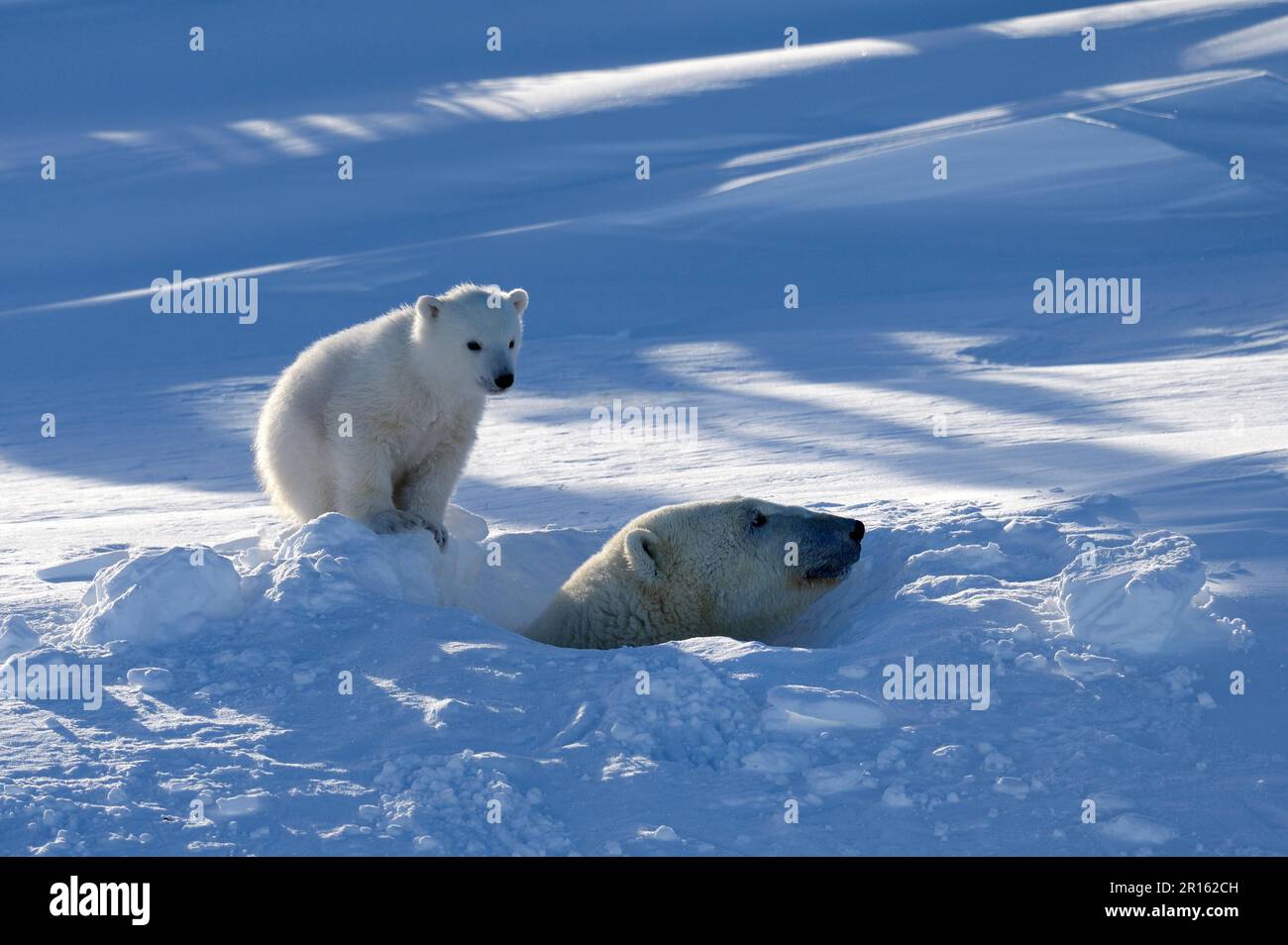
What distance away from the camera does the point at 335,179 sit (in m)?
18.8

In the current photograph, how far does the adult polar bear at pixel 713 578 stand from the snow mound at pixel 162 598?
1.35 metres

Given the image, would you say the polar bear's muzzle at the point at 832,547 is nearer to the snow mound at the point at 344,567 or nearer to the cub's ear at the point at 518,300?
the snow mound at the point at 344,567

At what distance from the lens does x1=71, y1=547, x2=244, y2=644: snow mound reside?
448cm

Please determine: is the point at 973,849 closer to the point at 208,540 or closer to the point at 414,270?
the point at 208,540

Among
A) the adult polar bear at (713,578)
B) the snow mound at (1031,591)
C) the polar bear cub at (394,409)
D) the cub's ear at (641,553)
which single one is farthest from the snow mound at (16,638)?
the snow mound at (1031,591)

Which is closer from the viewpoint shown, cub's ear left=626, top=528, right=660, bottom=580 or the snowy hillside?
the snowy hillside

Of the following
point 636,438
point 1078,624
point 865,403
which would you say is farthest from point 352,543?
point 865,403

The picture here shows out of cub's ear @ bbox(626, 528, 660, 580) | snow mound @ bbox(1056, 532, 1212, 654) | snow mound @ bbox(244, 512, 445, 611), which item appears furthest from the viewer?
cub's ear @ bbox(626, 528, 660, 580)

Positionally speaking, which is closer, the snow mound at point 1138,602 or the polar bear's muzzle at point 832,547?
the snow mound at point 1138,602

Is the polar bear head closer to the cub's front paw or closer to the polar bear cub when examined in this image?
the polar bear cub

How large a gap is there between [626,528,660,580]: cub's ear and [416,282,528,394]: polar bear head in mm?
847

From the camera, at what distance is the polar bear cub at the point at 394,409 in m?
5.68

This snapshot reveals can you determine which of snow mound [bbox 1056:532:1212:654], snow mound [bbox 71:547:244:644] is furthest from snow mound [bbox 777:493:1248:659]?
snow mound [bbox 71:547:244:644]

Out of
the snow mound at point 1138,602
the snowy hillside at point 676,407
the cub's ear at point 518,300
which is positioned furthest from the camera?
the cub's ear at point 518,300
